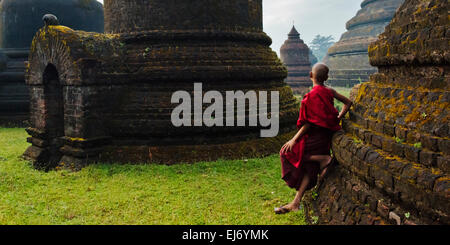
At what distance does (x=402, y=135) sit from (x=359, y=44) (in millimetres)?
20741

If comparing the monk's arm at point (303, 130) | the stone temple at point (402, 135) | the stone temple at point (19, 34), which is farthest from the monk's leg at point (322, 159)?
the stone temple at point (19, 34)

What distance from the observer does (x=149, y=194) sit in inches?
186

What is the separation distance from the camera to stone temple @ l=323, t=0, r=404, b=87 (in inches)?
830

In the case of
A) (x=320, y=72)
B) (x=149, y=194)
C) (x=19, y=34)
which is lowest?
(x=149, y=194)

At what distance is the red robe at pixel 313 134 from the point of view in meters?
3.53

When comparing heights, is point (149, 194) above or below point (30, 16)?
below

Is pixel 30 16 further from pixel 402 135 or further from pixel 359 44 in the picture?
pixel 359 44

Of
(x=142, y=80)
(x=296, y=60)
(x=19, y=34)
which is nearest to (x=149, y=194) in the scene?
(x=142, y=80)

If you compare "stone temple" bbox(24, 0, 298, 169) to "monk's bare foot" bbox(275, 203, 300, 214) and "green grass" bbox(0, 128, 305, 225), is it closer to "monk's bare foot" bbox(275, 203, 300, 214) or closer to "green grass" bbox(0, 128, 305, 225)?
"green grass" bbox(0, 128, 305, 225)

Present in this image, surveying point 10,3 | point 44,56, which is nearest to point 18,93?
point 10,3

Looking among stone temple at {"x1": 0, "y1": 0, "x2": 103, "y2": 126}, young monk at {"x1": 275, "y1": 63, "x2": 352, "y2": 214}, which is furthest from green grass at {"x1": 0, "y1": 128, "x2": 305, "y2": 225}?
stone temple at {"x1": 0, "y1": 0, "x2": 103, "y2": 126}

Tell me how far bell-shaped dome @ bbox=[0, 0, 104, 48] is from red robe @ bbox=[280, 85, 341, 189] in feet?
34.9

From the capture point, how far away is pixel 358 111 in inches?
140
